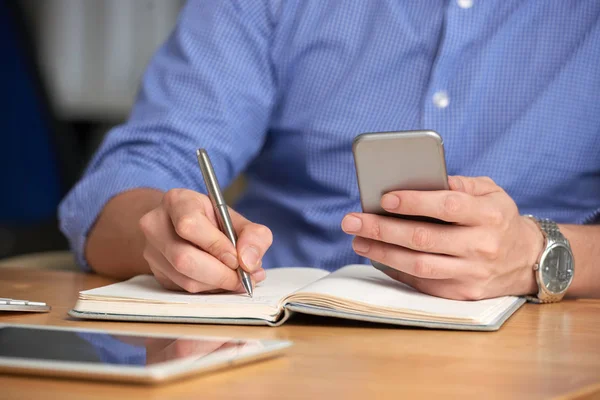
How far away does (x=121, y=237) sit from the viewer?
42.9 inches

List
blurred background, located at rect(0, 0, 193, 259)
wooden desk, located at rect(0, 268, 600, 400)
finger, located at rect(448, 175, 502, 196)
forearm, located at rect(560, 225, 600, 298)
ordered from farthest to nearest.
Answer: blurred background, located at rect(0, 0, 193, 259)
forearm, located at rect(560, 225, 600, 298)
finger, located at rect(448, 175, 502, 196)
wooden desk, located at rect(0, 268, 600, 400)

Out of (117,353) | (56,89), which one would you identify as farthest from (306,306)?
(56,89)

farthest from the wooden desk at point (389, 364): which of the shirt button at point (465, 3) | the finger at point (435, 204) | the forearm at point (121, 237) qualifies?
the shirt button at point (465, 3)

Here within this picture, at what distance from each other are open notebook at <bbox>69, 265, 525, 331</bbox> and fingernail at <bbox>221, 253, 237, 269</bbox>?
1.2 inches

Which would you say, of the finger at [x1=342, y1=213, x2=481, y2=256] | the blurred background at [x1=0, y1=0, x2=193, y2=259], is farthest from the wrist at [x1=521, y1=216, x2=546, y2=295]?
the blurred background at [x1=0, y1=0, x2=193, y2=259]

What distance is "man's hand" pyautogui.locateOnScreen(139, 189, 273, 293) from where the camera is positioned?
80 cm

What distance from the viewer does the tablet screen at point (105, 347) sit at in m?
0.53

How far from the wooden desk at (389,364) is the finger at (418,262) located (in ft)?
0.25

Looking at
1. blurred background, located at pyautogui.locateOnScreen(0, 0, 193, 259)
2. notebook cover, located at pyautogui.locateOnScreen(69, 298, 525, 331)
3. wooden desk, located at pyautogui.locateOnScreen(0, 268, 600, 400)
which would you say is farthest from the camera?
blurred background, located at pyautogui.locateOnScreen(0, 0, 193, 259)

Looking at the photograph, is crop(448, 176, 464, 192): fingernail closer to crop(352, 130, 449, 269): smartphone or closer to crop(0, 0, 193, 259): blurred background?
crop(352, 130, 449, 269): smartphone

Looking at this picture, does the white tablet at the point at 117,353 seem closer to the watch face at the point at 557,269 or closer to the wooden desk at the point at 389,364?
the wooden desk at the point at 389,364

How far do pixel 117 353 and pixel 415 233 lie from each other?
0.34 meters

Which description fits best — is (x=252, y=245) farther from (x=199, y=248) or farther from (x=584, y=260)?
(x=584, y=260)

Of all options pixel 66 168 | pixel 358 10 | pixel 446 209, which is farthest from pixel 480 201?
pixel 66 168
